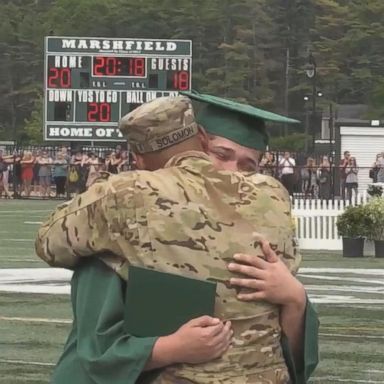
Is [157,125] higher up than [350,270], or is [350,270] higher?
[157,125]

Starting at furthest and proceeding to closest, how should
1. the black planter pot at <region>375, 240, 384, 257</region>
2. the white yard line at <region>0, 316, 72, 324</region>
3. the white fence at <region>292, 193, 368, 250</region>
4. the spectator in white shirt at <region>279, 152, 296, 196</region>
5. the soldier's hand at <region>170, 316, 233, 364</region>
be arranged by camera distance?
1. the spectator in white shirt at <region>279, 152, 296, 196</region>
2. the white fence at <region>292, 193, 368, 250</region>
3. the black planter pot at <region>375, 240, 384, 257</region>
4. the white yard line at <region>0, 316, 72, 324</region>
5. the soldier's hand at <region>170, 316, 233, 364</region>

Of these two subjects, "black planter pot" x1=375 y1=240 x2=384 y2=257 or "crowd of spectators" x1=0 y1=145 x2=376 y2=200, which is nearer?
"black planter pot" x1=375 y1=240 x2=384 y2=257

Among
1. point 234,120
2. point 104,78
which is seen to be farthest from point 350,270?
point 104,78

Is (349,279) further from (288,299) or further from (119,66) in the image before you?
(119,66)

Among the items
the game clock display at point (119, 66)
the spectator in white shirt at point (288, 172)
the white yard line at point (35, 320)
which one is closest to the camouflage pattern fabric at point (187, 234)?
the white yard line at point (35, 320)

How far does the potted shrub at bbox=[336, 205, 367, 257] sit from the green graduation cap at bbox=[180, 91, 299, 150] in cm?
1467

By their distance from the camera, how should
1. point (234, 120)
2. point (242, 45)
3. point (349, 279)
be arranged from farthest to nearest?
point (242, 45) → point (349, 279) → point (234, 120)

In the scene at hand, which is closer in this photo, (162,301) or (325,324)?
(162,301)

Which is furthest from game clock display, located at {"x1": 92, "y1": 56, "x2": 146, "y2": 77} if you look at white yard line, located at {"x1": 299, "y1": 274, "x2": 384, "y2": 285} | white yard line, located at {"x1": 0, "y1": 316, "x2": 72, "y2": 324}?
white yard line, located at {"x1": 0, "y1": 316, "x2": 72, "y2": 324}

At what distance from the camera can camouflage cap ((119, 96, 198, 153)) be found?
2.98 metres

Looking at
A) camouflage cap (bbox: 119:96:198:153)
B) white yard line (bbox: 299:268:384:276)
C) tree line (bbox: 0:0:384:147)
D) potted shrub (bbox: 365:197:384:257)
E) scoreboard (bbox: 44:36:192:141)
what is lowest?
white yard line (bbox: 299:268:384:276)

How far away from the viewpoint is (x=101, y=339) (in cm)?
288

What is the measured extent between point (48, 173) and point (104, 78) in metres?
5.30

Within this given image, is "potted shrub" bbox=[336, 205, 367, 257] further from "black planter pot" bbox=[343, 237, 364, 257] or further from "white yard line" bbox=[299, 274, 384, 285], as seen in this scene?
"white yard line" bbox=[299, 274, 384, 285]
